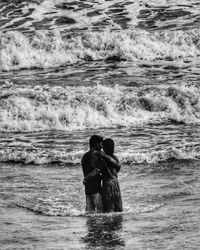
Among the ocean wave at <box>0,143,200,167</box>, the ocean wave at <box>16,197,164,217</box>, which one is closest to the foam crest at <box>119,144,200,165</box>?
the ocean wave at <box>0,143,200,167</box>

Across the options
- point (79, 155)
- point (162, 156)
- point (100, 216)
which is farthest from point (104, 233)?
point (79, 155)

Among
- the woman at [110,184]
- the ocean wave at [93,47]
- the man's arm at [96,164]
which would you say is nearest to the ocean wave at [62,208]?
the woman at [110,184]

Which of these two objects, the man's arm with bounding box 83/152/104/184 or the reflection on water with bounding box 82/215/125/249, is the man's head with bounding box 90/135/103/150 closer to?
the man's arm with bounding box 83/152/104/184

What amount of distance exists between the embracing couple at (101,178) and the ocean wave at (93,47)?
71.1 feet

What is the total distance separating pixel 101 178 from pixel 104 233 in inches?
65.5

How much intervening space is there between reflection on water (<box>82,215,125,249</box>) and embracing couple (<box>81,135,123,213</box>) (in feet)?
1.14

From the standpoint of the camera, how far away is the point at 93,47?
107 ft

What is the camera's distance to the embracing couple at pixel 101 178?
9969mm

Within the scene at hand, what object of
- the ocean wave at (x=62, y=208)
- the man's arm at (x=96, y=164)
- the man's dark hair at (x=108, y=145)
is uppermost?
the man's dark hair at (x=108, y=145)

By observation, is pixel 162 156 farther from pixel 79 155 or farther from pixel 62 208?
pixel 62 208

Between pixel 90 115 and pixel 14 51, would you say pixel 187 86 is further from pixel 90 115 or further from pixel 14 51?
pixel 14 51

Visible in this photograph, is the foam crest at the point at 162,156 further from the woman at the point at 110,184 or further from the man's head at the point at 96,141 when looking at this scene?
the man's head at the point at 96,141

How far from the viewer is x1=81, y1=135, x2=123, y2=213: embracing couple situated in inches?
392

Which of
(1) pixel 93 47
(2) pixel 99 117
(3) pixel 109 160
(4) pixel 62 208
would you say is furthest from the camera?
(1) pixel 93 47
